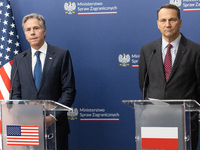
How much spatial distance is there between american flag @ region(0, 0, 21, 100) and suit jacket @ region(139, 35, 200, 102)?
2016mm

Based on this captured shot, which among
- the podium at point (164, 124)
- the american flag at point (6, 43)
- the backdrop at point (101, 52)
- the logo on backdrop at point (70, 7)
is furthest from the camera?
the logo on backdrop at point (70, 7)

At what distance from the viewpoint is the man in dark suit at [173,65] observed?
2.78 meters

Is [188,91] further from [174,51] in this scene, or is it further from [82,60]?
[82,60]

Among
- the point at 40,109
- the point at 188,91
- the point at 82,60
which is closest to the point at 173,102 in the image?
the point at 188,91

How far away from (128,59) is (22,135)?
2.13 m

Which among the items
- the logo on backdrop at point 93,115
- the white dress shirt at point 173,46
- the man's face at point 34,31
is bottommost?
the logo on backdrop at point 93,115

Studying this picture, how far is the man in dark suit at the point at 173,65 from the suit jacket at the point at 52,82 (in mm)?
867

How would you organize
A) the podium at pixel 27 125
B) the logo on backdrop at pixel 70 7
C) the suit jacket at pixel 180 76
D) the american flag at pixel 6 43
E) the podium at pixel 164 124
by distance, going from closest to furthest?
the podium at pixel 164 124 → the podium at pixel 27 125 → the suit jacket at pixel 180 76 → the american flag at pixel 6 43 → the logo on backdrop at pixel 70 7

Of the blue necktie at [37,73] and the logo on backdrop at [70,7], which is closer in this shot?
the blue necktie at [37,73]

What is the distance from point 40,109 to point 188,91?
1.45 metres

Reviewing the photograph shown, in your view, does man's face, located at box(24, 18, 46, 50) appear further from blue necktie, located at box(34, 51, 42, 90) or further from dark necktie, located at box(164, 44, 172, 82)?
dark necktie, located at box(164, 44, 172, 82)

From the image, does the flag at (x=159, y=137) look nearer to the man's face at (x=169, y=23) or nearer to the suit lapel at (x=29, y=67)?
the man's face at (x=169, y=23)

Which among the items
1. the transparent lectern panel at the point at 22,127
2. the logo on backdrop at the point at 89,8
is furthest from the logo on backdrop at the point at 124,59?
the transparent lectern panel at the point at 22,127

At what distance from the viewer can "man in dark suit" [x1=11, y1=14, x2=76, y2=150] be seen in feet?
9.93
